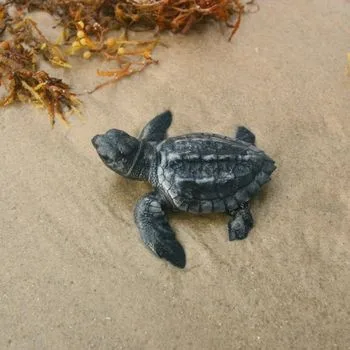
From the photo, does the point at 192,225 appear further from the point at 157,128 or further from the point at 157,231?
the point at 157,128

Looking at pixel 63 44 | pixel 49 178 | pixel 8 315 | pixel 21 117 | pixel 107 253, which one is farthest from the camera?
pixel 63 44

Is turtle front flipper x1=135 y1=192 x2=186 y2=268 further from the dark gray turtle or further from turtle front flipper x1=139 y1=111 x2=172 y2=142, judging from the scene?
turtle front flipper x1=139 y1=111 x2=172 y2=142

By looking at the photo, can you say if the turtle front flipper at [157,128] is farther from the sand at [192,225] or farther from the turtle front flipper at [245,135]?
the turtle front flipper at [245,135]

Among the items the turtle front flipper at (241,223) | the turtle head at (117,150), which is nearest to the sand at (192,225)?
the turtle front flipper at (241,223)

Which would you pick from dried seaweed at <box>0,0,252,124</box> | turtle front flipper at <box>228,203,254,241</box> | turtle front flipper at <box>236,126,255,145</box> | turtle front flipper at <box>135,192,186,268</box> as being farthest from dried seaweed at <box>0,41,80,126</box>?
turtle front flipper at <box>228,203,254,241</box>

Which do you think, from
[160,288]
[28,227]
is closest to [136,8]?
[28,227]

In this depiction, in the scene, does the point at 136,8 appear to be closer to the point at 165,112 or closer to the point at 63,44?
the point at 63,44

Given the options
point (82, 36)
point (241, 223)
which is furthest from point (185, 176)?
point (82, 36)
